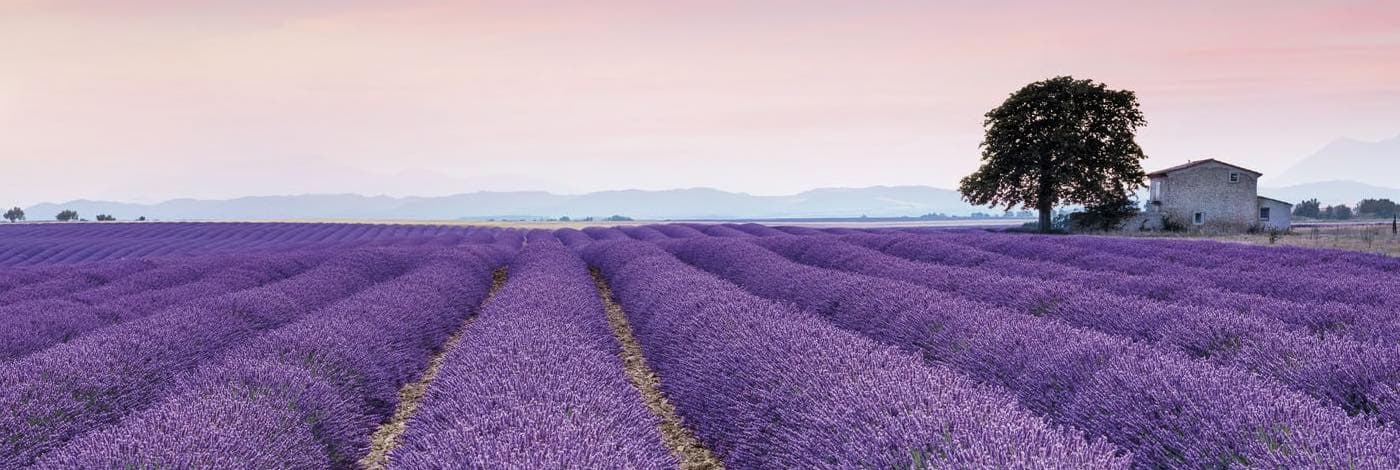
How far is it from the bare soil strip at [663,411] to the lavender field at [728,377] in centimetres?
2

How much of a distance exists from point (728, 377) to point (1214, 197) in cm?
3443

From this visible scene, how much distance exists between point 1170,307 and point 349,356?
18.2ft

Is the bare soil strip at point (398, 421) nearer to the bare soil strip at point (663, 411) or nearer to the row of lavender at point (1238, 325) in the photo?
the bare soil strip at point (663, 411)

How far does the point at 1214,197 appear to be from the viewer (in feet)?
106

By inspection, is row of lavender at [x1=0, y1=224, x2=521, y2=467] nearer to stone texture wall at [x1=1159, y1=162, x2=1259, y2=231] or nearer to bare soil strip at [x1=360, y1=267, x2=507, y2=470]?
bare soil strip at [x1=360, y1=267, x2=507, y2=470]

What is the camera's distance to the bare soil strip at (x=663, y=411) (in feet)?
14.2

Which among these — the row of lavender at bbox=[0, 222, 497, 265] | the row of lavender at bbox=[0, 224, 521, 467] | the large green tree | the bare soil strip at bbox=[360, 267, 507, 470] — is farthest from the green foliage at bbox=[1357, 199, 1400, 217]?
the bare soil strip at bbox=[360, 267, 507, 470]

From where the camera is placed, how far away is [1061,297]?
6.65m

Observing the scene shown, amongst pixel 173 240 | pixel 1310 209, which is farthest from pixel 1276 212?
pixel 173 240

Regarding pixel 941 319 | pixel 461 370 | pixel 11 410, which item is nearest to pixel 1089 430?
pixel 941 319

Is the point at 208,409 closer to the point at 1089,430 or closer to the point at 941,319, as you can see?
the point at 1089,430

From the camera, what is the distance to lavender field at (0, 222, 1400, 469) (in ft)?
9.36

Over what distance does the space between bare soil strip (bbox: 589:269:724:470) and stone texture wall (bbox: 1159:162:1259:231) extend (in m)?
30.9

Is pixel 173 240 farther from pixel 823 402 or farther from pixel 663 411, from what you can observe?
pixel 823 402
